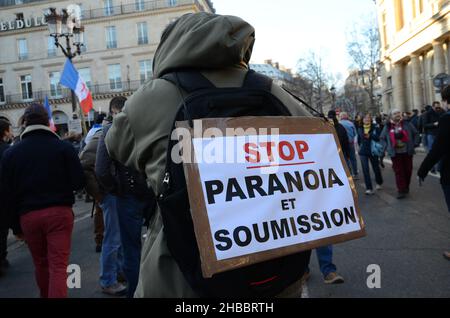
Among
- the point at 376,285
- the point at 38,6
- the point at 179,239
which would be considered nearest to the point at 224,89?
the point at 179,239

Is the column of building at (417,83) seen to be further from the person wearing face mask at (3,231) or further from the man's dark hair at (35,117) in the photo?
the man's dark hair at (35,117)

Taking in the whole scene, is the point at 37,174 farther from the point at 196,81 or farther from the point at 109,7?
the point at 109,7

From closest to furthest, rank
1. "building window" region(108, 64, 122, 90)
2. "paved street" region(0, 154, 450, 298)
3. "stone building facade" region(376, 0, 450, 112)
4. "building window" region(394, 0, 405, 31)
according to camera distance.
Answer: "paved street" region(0, 154, 450, 298) → "stone building facade" region(376, 0, 450, 112) → "building window" region(394, 0, 405, 31) → "building window" region(108, 64, 122, 90)

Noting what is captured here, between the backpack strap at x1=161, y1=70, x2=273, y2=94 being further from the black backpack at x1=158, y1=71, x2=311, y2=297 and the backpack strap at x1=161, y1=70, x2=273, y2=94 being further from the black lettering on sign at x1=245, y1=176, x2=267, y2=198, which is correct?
the black lettering on sign at x1=245, y1=176, x2=267, y2=198

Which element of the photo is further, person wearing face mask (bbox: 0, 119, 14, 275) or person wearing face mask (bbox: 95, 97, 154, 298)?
person wearing face mask (bbox: 0, 119, 14, 275)

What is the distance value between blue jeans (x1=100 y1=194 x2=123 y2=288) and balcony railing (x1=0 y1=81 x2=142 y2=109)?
1605 inches

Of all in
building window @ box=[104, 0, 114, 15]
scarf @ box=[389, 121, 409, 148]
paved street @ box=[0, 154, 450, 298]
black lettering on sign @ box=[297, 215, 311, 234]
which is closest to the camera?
black lettering on sign @ box=[297, 215, 311, 234]

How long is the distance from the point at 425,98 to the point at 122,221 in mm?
28365

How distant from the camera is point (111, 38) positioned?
149 feet

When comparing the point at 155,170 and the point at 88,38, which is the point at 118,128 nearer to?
the point at 155,170

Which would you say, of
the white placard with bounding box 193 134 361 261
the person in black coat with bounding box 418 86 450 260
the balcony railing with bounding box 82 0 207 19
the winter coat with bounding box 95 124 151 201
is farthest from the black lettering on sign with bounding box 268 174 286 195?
the balcony railing with bounding box 82 0 207 19

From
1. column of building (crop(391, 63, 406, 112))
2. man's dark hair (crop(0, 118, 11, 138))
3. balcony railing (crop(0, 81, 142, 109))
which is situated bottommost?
man's dark hair (crop(0, 118, 11, 138))

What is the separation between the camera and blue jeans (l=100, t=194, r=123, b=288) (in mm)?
4617

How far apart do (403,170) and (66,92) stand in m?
43.5
